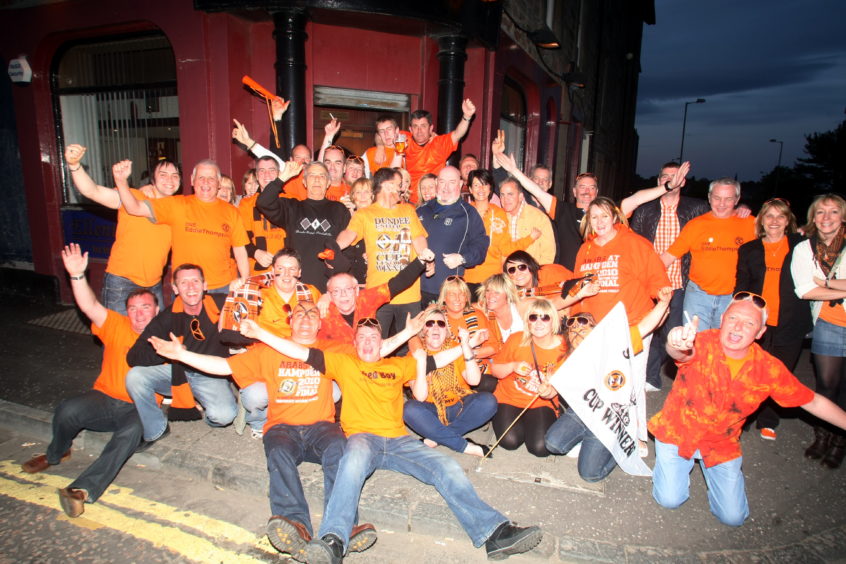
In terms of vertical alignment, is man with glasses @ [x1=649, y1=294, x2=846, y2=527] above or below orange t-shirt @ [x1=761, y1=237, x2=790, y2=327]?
Result: below

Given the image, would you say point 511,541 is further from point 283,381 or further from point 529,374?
point 283,381

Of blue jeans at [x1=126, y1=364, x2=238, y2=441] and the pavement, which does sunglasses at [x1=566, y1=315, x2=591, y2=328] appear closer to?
the pavement

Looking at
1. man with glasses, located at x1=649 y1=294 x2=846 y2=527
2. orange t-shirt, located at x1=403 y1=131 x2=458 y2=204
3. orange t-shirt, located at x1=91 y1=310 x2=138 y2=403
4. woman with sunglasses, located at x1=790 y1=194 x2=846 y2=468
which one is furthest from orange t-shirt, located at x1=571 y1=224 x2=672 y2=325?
orange t-shirt, located at x1=91 y1=310 x2=138 y2=403

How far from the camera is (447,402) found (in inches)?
173

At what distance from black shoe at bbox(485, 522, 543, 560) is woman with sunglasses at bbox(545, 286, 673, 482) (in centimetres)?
87

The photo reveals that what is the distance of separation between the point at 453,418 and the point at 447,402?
0.51 ft

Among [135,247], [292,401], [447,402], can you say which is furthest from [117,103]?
[447,402]

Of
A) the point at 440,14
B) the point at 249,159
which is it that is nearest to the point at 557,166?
the point at 440,14

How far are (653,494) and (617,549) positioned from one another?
2.18 ft

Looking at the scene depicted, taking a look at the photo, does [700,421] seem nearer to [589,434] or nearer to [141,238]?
[589,434]

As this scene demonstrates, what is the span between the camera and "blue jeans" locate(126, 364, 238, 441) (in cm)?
412

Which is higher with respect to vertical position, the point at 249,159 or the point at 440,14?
the point at 440,14

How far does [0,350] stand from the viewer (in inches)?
251

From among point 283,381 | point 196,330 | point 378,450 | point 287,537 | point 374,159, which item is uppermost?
point 374,159
